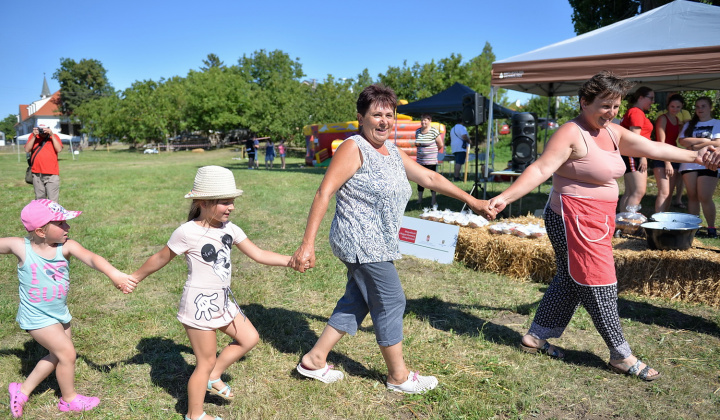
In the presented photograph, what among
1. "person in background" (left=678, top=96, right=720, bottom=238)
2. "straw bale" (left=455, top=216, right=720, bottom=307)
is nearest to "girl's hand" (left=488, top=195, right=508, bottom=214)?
"straw bale" (left=455, top=216, right=720, bottom=307)

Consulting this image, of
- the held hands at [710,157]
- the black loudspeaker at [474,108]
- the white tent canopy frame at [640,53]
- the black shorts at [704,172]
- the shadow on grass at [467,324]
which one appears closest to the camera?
the held hands at [710,157]

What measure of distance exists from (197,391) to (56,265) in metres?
1.10

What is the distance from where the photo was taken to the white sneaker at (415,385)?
3145 millimetres

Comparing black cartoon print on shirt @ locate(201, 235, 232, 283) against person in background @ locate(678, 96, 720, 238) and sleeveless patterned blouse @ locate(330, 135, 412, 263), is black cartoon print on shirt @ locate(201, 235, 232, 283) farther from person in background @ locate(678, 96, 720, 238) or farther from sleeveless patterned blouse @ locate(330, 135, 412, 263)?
person in background @ locate(678, 96, 720, 238)

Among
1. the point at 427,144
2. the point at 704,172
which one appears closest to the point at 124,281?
the point at 704,172

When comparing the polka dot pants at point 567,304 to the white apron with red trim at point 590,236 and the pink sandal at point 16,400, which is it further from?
the pink sandal at point 16,400

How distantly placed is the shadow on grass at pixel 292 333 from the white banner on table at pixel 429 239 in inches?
82.8

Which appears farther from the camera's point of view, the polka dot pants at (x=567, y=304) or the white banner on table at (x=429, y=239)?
the white banner on table at (x=429, y=239)

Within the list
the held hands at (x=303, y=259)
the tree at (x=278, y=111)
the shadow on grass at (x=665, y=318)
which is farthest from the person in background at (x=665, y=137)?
the tree at (x=278, y=111)

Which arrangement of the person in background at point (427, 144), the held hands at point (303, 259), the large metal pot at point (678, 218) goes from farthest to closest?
1. the person in background at point (427, 144)
2. the large metal pot at point (678, 218)
3. the held hands at point (303, 259)

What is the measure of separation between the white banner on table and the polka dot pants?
2.50 m

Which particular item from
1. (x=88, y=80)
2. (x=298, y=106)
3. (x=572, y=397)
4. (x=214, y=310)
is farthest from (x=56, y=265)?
(x=88, y=80)

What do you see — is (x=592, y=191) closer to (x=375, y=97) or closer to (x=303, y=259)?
(x=375, y=97)

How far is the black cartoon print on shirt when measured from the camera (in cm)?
267
